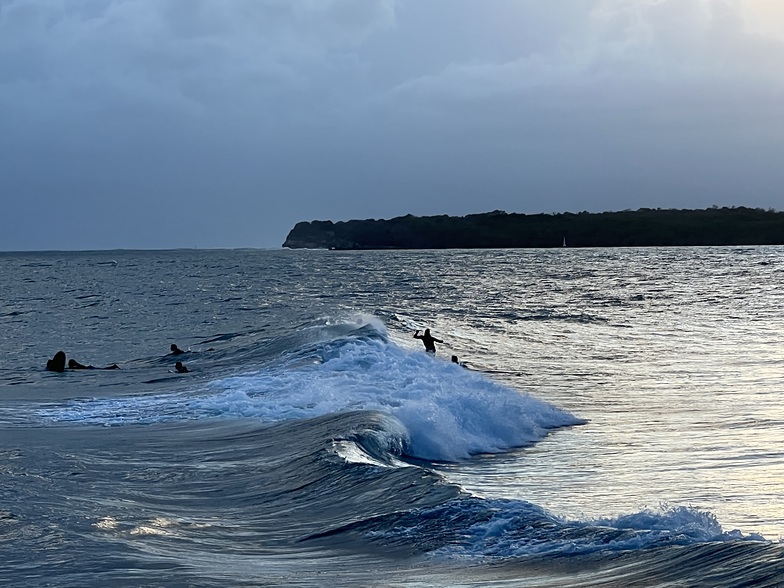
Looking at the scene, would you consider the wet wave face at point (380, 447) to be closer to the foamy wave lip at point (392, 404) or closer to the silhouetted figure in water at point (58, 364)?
the foamy wave lip at point (392, 404)

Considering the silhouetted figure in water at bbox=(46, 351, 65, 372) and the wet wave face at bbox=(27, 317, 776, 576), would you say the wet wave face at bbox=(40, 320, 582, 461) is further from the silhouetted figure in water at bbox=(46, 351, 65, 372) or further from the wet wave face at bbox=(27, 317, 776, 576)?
the silhouetted figure in water at bbox=(46, 351, 65, 372)

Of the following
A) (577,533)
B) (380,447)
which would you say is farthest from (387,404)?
(577,533)

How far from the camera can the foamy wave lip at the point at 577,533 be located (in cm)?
664

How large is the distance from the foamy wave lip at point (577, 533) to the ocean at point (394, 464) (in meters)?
0.02

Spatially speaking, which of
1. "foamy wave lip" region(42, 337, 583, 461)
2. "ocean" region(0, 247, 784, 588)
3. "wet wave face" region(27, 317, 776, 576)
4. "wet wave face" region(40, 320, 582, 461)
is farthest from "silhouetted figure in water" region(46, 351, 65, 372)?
"foamy wave lip" region(42, 337, 583, 461)

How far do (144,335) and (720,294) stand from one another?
104ft

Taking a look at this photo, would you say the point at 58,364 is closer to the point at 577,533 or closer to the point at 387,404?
the point at 387,404

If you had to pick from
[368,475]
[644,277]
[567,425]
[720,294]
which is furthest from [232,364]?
[644,277]

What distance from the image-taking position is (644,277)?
75125 mm

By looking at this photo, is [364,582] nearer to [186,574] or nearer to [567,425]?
[186,574]

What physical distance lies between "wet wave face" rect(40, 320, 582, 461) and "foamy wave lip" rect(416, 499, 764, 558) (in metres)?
4.86

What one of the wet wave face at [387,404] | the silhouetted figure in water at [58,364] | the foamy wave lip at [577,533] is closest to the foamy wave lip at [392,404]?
the wet wave face at [387,404]

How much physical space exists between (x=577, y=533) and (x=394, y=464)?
157 inches

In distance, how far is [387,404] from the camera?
1497cm
